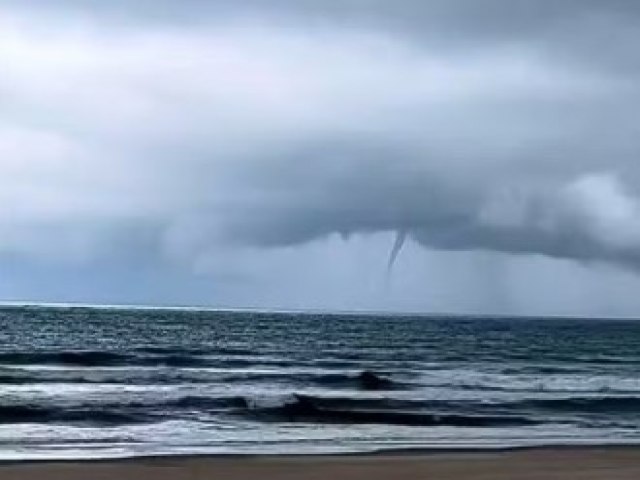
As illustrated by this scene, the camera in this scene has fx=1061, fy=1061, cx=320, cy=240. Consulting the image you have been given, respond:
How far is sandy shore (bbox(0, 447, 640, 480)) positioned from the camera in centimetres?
1311

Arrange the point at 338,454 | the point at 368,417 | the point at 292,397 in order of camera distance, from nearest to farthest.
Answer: the point at 338,454, the point at 368,417, the point at 292,397

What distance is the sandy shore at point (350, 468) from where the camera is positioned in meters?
13.1

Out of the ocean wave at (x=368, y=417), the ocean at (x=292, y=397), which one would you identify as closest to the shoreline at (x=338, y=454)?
the ocean at (x=292, y=397)

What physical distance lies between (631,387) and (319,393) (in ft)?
38.9

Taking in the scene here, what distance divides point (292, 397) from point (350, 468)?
15.5 metres

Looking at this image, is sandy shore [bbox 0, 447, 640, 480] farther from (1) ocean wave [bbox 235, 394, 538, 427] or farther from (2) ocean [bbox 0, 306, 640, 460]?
(1) ocean wave [bbox 235, 394, 538, 427]

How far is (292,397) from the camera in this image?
29219 mm

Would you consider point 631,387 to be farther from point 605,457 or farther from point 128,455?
point 128,455

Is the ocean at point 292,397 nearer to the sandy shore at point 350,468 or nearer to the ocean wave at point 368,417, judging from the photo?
the ocean wave at point 368,417

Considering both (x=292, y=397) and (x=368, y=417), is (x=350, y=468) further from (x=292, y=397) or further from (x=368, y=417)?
(x=292, y=397)

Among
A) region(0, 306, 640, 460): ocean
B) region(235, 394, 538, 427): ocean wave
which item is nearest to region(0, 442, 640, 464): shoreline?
region(0, 306, 640, 460): ocean

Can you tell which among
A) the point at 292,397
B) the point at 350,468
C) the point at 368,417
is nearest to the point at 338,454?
the point at 350,468

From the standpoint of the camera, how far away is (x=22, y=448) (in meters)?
16.8

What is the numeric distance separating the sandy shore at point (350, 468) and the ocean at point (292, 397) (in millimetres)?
1540
